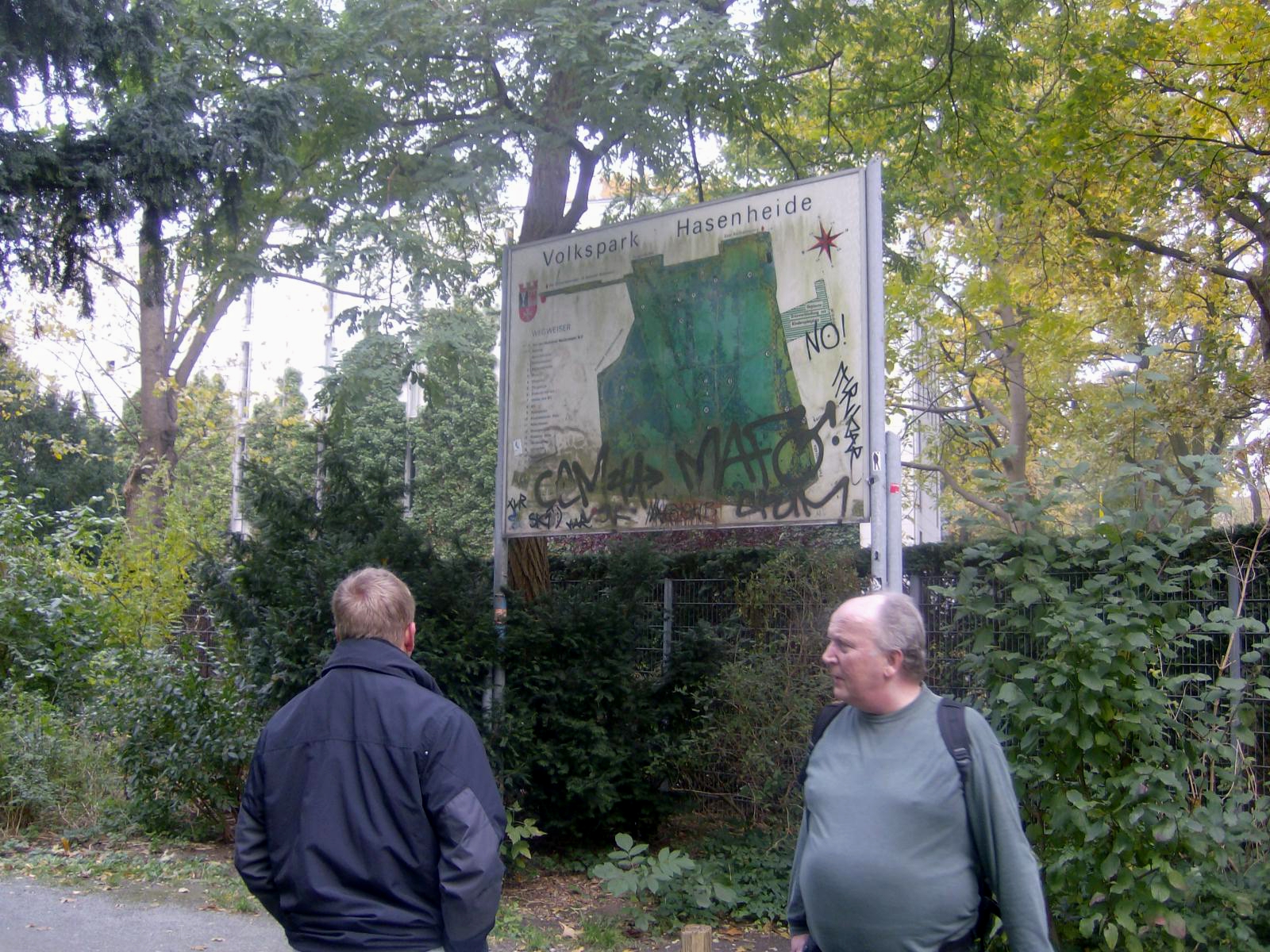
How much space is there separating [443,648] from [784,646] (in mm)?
2264

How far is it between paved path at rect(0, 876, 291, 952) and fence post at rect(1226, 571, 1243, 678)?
17.5 feet

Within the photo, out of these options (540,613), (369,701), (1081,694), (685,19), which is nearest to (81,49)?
(685,19)

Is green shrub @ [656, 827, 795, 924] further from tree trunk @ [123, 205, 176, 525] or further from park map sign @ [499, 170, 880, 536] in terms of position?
tree trunk @ [123, 205, 176, 525]

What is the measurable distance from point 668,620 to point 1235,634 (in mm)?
3887

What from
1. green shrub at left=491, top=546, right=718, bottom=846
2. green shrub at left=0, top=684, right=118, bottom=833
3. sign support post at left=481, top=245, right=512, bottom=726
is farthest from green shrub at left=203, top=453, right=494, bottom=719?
green shrub at left=0, top=684, right=118, bottom=833

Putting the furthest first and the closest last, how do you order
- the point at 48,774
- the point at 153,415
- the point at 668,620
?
the point at 153,415, the point at 48,774, the point at 668,620

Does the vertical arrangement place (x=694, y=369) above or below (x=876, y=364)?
above

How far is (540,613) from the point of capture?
754 cm

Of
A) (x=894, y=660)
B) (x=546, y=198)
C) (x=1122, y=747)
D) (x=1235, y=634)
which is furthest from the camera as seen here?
(x=546, y=198)

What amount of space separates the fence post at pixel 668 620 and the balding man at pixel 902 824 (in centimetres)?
512

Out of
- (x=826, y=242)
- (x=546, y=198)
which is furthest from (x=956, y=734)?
(x=546, y=198)

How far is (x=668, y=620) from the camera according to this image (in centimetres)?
847

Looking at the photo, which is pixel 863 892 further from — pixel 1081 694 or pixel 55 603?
pixel 55 603

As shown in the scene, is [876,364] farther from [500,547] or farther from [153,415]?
[153,415]
